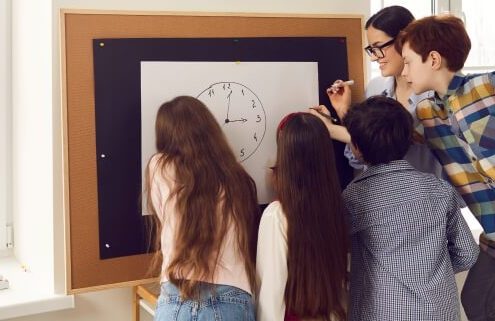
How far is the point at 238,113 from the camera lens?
2051mm

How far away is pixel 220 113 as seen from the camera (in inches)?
79.5

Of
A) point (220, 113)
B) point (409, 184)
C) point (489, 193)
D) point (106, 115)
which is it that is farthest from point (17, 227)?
point (489, 193)

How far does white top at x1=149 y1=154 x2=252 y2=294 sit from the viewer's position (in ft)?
5.47

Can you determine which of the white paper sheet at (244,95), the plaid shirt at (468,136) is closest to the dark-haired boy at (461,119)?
the plaid shirt at (468,136)

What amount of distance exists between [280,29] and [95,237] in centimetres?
94

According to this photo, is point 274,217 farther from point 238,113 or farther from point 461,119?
point 461,119

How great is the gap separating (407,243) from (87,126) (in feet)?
3.29

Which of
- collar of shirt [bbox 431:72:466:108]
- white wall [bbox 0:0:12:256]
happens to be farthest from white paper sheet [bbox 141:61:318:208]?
white wall [bbox 0:0:12:256]

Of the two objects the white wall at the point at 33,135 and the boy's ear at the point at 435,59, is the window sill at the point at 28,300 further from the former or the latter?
the boy's ear at the point at 435,59

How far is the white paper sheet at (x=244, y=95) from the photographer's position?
192 cm

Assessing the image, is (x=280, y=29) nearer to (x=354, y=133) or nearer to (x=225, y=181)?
(x=354, y=133)

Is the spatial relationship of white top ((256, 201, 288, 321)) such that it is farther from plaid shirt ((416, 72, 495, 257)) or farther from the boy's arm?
plaid shirt ((416, 72, 495, 257))

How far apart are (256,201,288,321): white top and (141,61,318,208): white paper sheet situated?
1.39ft

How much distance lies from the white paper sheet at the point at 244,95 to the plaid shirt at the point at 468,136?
449 millimetres
